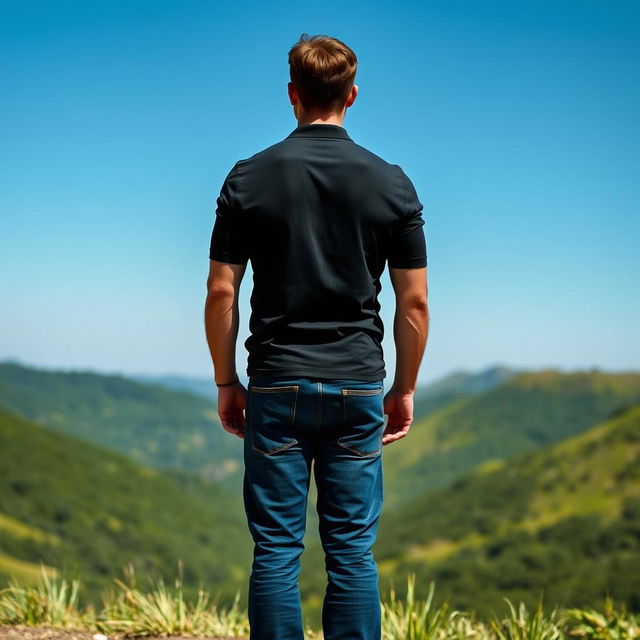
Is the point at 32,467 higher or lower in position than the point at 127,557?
higher

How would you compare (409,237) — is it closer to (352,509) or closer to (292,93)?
(292,93)

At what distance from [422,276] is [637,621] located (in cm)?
359

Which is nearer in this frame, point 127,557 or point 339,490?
point 339,490

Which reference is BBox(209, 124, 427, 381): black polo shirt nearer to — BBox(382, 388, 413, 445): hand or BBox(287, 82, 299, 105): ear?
BBox(287, 82, 299, 105): ear

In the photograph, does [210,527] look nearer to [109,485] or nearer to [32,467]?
[109,485]

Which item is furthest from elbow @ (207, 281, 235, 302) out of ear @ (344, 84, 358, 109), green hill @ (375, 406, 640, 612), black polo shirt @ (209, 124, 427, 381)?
green hill @ (375, 406, 640, 612)

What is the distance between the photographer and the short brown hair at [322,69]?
3.04 meters

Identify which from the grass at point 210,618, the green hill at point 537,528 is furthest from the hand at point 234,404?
the green hill at point 537,528

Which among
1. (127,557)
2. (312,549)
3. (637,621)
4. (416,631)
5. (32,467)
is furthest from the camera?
(312,549)

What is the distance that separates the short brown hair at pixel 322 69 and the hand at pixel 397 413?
1223mm

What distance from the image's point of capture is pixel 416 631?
4516 mm

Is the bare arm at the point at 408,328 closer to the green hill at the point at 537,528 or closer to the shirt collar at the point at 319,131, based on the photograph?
the shirt collar at the point at 319,131

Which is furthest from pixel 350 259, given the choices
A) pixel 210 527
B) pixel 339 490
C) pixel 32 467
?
pixel 210 527

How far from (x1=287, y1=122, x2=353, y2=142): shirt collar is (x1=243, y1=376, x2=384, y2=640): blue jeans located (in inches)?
37.6
